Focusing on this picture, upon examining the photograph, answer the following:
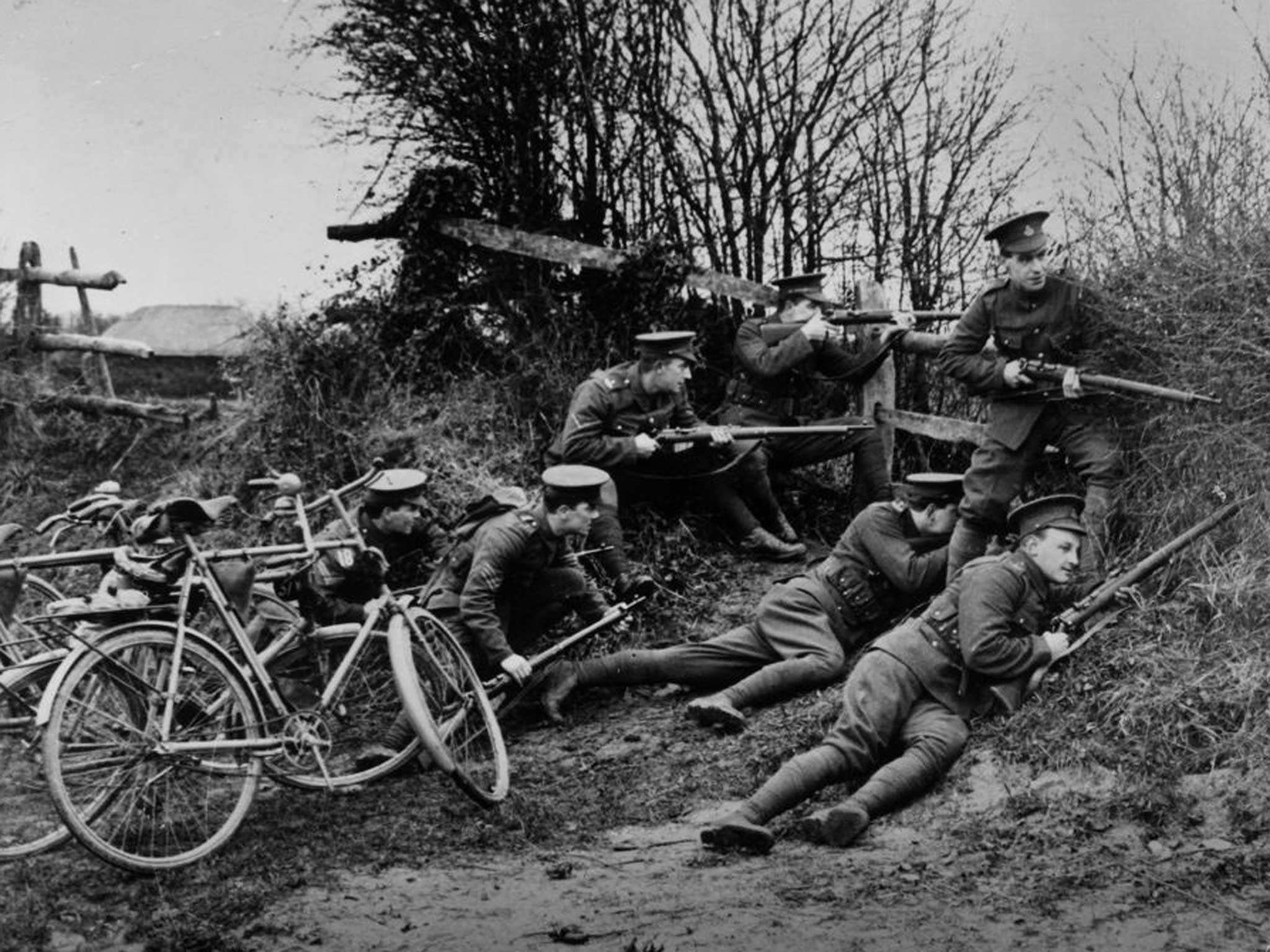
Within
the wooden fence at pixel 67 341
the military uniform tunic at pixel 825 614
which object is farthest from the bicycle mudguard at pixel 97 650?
the wooden fence at pixel 67 341

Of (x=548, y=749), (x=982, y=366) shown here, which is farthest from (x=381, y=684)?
(x=982, y=366)

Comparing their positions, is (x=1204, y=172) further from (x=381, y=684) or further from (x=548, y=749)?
(x=381, y=684)

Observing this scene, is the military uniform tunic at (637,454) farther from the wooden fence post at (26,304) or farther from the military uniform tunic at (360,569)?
the wooden fence post at (26,304)

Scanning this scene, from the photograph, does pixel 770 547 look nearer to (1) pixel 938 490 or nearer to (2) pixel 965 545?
(1) pixel 938 490

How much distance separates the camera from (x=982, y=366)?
270 inches

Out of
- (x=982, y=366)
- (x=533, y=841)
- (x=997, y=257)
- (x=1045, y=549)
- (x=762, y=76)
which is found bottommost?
(x=533, y=841)

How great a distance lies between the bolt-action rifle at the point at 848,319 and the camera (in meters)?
8.42

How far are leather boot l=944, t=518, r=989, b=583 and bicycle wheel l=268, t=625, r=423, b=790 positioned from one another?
2.56 meters

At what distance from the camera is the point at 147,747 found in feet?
16.1

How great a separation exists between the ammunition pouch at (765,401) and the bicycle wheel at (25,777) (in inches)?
176

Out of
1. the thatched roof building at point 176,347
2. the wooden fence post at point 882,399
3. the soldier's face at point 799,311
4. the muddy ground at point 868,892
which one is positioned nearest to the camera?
the muddy ground at point 868,892

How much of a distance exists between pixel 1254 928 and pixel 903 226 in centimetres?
607

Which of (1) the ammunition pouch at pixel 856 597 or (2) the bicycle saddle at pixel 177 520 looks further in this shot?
(1) the ammunition pouch at pixel 856 597

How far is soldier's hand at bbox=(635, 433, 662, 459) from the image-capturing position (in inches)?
314
